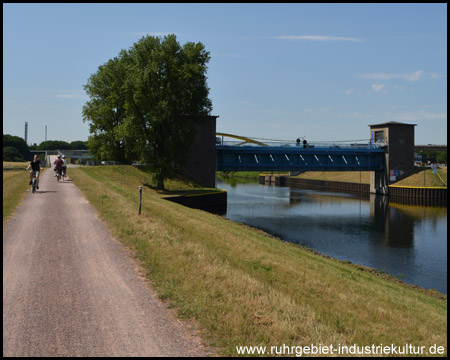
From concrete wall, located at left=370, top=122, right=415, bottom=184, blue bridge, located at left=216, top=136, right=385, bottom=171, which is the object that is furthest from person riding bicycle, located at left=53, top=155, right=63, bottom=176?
concrete wall, located at left=370, top=122, right=415, bottom=184

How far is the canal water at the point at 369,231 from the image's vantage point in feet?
97.4

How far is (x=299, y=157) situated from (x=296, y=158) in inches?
38.8

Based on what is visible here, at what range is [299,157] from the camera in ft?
297

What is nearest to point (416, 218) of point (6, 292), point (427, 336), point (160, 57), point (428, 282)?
point (428, 282)

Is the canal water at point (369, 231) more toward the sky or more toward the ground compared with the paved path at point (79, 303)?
more toward the ground

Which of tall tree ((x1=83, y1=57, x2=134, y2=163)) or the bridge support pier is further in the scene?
the bridge support pier

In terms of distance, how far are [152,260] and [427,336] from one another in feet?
27.2

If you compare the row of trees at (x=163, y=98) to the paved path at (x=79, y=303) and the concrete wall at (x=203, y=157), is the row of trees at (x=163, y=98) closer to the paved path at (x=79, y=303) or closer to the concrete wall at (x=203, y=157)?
the concrete wall at (x=203, y=157)

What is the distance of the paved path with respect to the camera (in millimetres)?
7672

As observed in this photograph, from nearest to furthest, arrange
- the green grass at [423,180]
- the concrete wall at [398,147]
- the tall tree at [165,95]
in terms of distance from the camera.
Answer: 1. the tall tree at [165,95]
2. the green grass at [423,180]
3. the concrete wall at [398,147]

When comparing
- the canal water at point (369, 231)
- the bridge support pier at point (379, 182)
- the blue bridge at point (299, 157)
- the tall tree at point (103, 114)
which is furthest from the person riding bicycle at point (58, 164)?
the bridge support pier at point (379, 182)

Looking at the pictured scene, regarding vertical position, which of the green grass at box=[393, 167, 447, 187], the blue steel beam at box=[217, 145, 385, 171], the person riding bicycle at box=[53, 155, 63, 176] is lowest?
the green grass at box=[393, 167, 447, 187]

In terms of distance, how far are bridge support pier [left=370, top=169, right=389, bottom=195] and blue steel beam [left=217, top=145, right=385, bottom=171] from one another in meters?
1.71

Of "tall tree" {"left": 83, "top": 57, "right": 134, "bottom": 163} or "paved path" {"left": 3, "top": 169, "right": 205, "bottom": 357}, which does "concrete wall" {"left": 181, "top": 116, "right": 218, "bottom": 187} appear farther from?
"paved path" {"left": 3, "top": 169, "right": 205, "bottom": 357}
